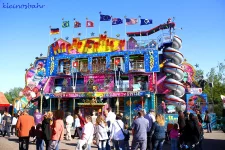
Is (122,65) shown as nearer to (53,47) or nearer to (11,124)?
(53,47)

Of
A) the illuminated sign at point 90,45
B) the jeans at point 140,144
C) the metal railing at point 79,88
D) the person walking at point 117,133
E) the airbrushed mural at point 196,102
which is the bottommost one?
the jeans at point 140,144

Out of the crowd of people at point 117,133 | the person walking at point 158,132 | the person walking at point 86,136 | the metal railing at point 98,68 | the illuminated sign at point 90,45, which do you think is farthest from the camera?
the illuminated sign at point 90,45

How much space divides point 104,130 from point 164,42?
2040cm

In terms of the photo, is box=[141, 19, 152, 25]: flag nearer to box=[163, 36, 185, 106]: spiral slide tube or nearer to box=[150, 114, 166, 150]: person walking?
box=[163, 36, 185, 106]: spiral slide tube

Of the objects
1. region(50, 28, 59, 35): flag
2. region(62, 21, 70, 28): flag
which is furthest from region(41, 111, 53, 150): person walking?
region(50, 28, 59, 35): flag

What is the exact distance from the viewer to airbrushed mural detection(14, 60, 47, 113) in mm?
32094

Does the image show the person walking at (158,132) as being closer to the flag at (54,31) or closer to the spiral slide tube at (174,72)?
the spiral slide tube at (174,72)

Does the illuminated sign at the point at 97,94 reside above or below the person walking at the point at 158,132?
above

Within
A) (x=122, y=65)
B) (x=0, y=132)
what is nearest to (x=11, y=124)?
(x=0, y=132)

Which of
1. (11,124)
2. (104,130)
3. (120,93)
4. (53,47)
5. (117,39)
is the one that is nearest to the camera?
(104,130)

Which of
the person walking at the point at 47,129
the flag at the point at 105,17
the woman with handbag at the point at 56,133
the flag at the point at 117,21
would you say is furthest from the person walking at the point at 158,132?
the flag at the point at 105,17

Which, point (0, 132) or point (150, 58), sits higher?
point (150, 58)

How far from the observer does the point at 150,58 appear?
28312 millimetres

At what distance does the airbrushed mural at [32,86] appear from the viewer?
3209 centimetres
